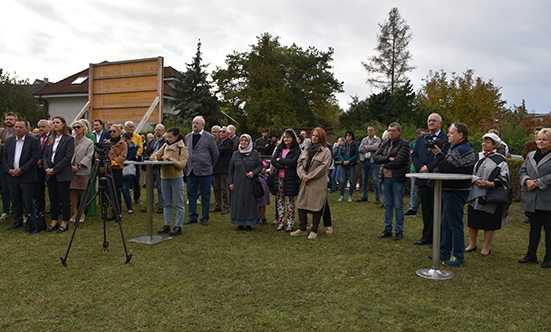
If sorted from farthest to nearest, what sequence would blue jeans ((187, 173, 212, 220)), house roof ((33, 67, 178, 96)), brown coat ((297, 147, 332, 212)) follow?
house roof ((33, 67, 178, 96)) → blue jeans ((187, 173, 212, 220)) → brown coat ((297, 147, 332, 212))

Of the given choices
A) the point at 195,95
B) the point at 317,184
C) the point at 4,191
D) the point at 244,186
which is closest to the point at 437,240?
the point at 317,184

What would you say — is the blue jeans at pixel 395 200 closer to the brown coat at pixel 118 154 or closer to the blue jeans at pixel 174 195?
the blue jeans at pixel 174 195

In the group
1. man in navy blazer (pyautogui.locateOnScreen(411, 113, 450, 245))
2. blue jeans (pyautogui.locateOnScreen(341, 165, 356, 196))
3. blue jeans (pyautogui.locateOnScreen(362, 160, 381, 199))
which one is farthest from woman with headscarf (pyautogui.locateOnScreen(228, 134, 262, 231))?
blue jeans (pyautogui.locateOnScreen(341, 165, 356, 196))

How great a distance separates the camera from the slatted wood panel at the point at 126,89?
27.2 feet

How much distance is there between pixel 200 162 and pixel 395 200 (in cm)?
374

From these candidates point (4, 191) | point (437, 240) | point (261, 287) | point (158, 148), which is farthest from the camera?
point (158, 148)

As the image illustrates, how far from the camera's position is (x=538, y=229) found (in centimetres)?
532

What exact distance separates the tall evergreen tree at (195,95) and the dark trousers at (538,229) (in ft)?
80.5

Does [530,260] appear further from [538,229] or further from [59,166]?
[59,166]

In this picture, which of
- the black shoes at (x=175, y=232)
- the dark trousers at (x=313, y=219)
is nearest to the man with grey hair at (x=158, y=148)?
the black shoes at (x=175, y=232)

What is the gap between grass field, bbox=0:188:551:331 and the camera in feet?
11.1

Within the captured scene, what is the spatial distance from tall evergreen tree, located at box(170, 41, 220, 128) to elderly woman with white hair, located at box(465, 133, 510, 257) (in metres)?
24.1

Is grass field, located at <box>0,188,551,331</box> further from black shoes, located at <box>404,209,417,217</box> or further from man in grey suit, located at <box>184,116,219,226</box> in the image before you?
black shoes, located at <box>404,209,417,217</box>

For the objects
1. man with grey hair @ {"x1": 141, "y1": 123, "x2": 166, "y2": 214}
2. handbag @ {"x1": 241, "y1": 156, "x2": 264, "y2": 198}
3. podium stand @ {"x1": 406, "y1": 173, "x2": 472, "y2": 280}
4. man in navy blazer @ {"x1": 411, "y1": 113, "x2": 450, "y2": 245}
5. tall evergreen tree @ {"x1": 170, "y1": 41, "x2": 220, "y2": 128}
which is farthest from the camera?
tall evergreen tree @ {"x1": 170, "y1": 41, "x2": 220, "y2": 128}
